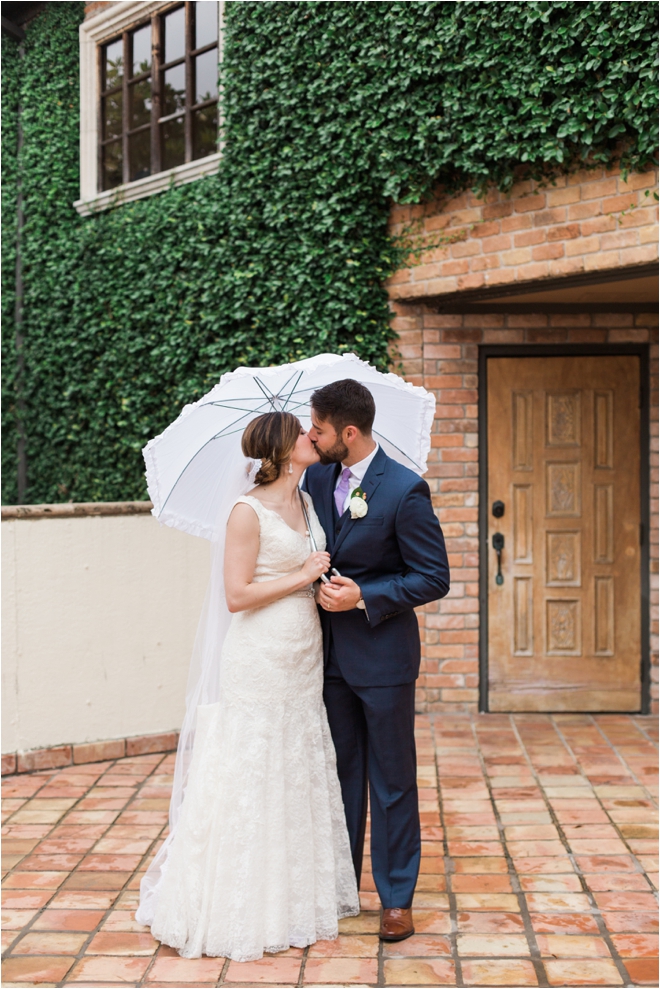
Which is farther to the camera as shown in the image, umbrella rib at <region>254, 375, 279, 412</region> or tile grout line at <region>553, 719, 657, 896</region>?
tile grout line at <region>553, 719, 657, 896</region>

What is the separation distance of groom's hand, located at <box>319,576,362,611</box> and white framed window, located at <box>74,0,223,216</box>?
4.99 metres

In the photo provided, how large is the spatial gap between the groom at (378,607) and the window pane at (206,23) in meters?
5.15

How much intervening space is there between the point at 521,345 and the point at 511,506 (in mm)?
1110

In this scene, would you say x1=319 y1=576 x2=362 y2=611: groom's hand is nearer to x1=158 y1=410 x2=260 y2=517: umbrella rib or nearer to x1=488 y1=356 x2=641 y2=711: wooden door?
x1=158 y1=410 x2=260 y2=517: umbrella rib

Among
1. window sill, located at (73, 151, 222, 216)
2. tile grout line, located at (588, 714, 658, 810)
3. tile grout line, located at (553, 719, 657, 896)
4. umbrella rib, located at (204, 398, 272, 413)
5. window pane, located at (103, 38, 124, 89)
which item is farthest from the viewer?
window pane, located at (103, 38, 124, 89)

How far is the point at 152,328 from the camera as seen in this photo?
7777 mm

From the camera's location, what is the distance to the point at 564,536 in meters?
6.53

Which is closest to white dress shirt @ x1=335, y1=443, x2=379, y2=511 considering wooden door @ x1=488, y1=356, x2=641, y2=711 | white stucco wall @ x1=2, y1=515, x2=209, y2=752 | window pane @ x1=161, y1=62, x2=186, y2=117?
white stucco wall @ x1=2, y1=515, x2=209, y2=752

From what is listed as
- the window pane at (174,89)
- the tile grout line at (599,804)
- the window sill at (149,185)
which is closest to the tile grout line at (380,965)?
the tile grout line at (599,804)

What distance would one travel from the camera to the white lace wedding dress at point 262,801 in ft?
10.5

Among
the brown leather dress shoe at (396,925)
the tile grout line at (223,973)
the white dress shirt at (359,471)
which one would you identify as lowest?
the tile grout line at (223,973)

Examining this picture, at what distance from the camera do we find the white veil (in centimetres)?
343

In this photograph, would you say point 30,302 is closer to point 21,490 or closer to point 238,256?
point 21,490

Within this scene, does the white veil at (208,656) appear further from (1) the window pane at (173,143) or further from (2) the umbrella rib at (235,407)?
(1) the window pane at (173,143)
